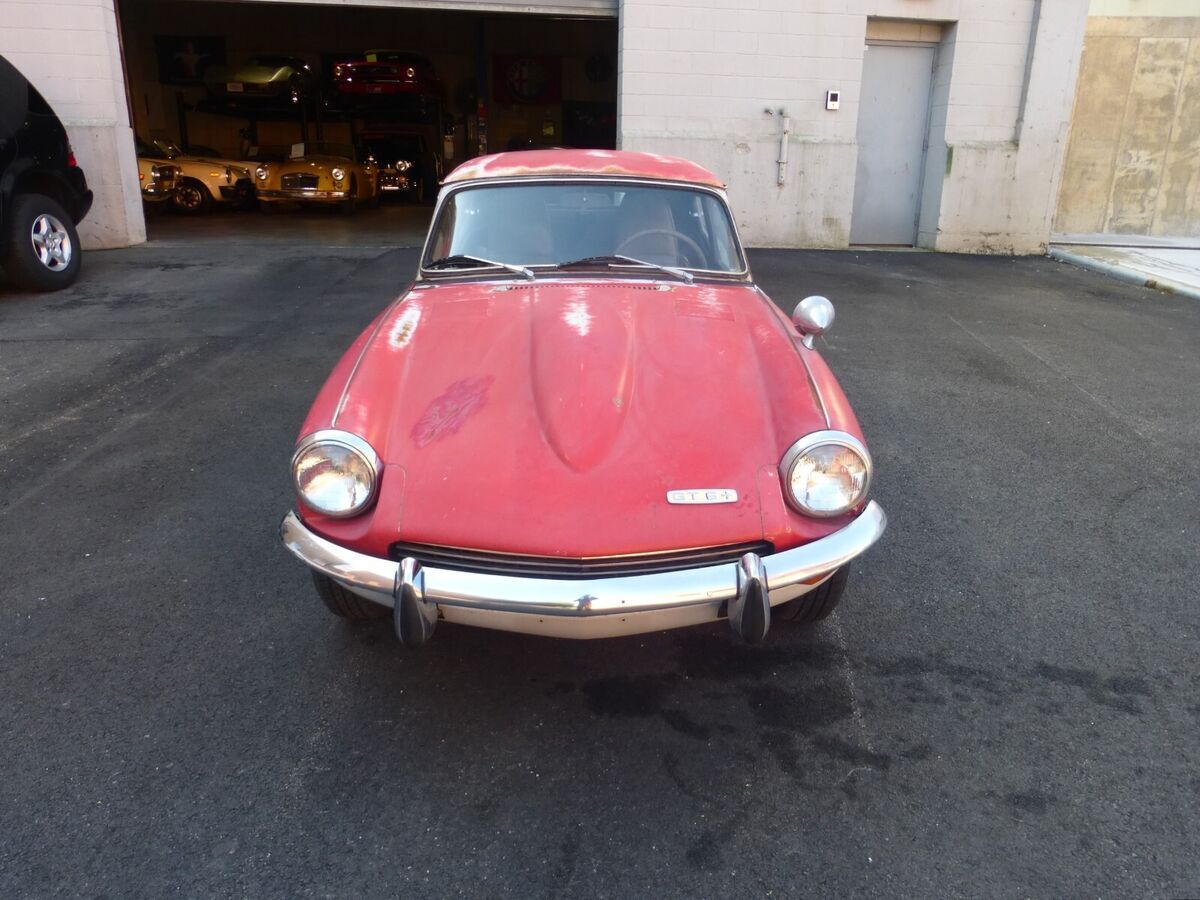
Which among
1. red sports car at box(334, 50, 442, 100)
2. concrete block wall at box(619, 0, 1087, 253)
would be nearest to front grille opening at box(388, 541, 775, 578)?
concrete block wall at box(619, 0, 1087, 253)

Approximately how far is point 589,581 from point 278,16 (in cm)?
2548

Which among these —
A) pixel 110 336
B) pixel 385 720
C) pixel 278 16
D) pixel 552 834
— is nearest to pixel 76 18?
pixel 110 336

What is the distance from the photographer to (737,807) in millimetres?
2324

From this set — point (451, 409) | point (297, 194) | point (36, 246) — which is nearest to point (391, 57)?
point (297, 194)

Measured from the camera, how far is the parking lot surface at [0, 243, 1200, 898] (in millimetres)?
2150

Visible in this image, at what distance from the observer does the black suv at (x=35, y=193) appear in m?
7.75

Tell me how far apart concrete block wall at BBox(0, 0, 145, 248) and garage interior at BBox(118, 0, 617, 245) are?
9.56m

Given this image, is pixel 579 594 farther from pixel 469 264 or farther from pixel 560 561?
pixel 469 264

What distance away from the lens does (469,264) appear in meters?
3.72

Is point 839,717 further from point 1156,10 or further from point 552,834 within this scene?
point 1156,10

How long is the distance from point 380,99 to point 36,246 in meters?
14.7

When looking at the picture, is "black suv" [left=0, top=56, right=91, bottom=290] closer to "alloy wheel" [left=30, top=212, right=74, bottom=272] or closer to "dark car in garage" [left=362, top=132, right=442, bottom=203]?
"alloy wheel" [left=30, top=212, right=74, bottom=272]

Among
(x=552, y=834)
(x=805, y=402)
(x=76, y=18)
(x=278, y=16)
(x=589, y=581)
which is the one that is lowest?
(x=552, y=834)

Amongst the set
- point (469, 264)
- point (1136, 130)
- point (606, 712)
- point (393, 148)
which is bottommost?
point (606, 712)
